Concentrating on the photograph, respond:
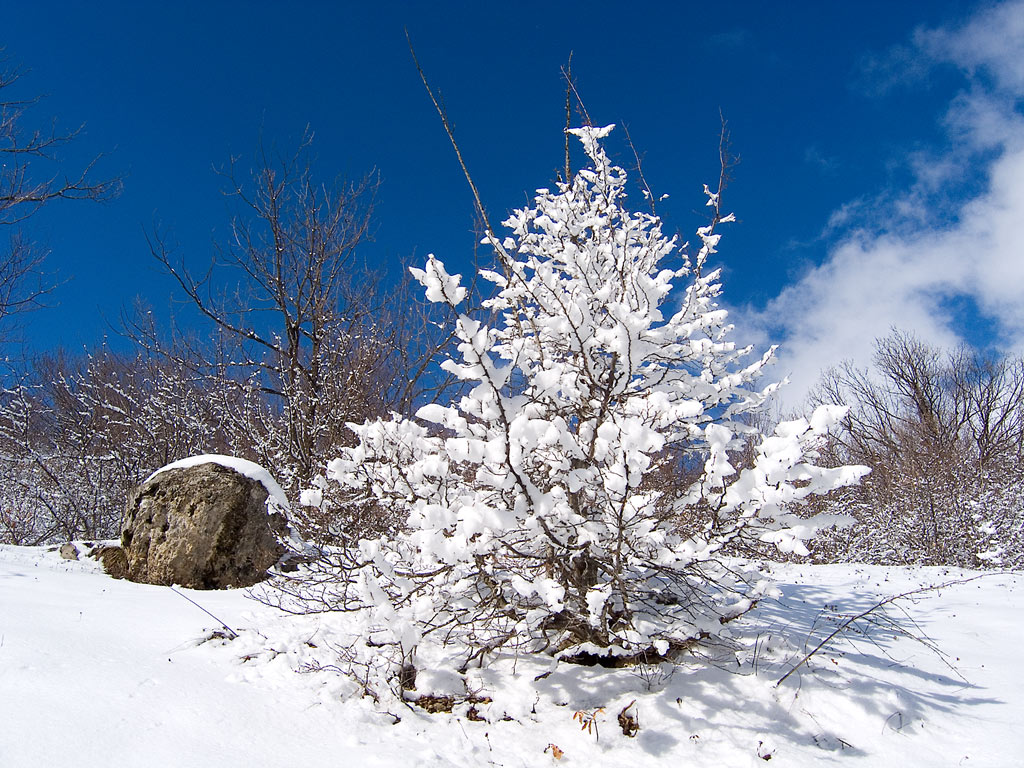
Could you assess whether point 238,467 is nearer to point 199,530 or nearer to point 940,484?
point 199,530

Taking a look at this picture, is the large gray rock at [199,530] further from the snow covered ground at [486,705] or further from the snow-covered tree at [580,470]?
the snow-covered tree at [580,470]

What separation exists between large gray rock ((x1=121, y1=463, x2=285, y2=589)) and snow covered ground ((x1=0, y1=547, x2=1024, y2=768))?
1.40 m

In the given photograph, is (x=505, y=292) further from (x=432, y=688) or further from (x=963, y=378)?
(x=963, y=378)

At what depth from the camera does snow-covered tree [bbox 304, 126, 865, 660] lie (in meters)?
2.14

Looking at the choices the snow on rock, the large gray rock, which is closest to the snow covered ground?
the large gray rock

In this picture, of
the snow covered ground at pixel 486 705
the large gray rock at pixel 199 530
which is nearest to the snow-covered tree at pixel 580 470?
the snow covered ground at pixel 486 705

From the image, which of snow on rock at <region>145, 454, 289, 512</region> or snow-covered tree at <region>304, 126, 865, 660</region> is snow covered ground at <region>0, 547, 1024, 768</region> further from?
snow on rock at <region>145, 454, 289, 512</region>

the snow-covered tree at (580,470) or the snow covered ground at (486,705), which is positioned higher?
the snow-covered tree at (580,470)

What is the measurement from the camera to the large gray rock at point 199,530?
5.23 meters

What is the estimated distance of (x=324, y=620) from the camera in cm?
407

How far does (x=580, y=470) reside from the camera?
2381mm

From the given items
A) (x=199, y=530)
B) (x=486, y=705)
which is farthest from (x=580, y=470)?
(x=199, y=530)

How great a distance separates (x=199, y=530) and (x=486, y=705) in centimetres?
381

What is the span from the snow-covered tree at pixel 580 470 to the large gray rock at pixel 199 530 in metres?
2.79
